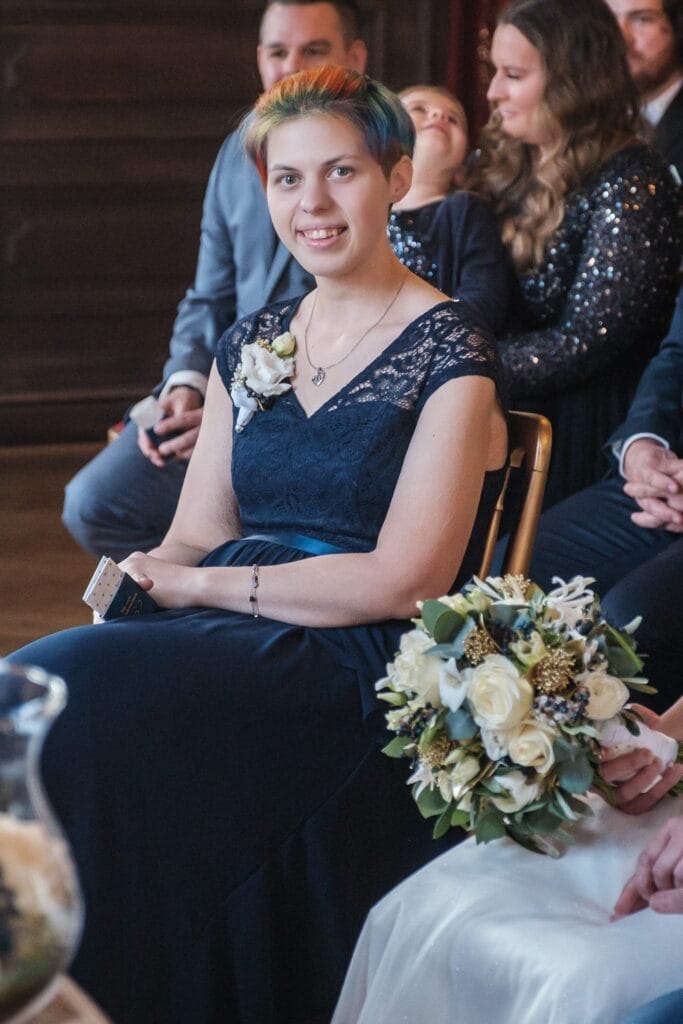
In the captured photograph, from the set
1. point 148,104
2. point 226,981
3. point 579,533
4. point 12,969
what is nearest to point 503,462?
point 579,533

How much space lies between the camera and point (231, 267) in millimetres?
4141

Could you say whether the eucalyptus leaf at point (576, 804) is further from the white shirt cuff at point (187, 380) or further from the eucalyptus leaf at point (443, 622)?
the white shirt cuff at point (187, 380)

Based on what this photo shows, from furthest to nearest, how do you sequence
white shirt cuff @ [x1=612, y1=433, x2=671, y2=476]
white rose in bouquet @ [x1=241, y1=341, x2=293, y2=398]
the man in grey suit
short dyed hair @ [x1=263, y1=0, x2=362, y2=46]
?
short dyed hair @ [x1=263, y1=0, x2=362, y2=46], the man in grey suit, white shirt cuff @ [x1=612, y1=433, x2=671, y2=476], white rose in bouquet @ [x1=241, y1=341, x2=293, y2=398]

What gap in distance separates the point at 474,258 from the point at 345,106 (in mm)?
1208

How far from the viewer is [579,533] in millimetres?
3227

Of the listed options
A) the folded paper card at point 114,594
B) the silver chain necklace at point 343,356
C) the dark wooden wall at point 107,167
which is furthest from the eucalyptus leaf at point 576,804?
the dark wooden wall at point 107,167

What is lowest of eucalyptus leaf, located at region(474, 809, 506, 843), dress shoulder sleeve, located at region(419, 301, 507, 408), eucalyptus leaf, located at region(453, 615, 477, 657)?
eucalyptus leaf, located at region(474, 809, 506, 843)

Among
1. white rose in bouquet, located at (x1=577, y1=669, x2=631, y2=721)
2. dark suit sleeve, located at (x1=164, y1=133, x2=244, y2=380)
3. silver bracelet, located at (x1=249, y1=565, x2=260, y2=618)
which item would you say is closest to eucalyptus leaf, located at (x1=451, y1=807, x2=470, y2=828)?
white rose in bouquet, located at (x1=577, y1=669, x2=631, y2=721)

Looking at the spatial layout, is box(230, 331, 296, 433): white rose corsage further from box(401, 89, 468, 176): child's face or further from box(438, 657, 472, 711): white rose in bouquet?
box(401, 89, 468, 176): child's face

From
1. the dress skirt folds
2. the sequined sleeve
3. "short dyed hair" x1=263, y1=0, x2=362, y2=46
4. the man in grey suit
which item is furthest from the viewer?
"short dyed hair" x1=263, y1=0, x2=362, y2=46

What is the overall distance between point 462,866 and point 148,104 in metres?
5.28

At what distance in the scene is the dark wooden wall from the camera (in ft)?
21.2

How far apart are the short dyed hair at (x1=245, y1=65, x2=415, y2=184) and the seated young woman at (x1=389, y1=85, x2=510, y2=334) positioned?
979 mm

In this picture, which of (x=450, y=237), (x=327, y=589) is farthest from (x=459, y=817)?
(x=450, y=237)
